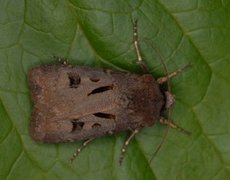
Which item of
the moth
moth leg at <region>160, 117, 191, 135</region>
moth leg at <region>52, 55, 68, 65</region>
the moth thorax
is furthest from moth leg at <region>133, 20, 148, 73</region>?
moth leg at <region>52, 55, 68, 65</region>

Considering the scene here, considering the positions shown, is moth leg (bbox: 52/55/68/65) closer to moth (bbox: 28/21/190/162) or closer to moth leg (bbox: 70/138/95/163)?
moth (bbox: 28/21/190/162)

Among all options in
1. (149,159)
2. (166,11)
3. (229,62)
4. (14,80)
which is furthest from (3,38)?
(229,62)

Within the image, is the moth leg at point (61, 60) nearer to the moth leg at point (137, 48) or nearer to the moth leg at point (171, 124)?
the moth leg at point (137, 48)

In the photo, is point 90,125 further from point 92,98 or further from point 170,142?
point 170,142

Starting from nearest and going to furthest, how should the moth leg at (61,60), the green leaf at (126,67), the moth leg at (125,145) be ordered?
the green leaf at (126,67)
the moth leg at (61,60)
the moth leg at (125,145)

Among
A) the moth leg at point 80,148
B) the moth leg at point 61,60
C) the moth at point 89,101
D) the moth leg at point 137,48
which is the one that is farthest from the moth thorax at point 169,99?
the moth leg at point 61,60

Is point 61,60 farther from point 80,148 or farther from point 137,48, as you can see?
point 80,148

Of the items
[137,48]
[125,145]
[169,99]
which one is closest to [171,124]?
[169,99]
